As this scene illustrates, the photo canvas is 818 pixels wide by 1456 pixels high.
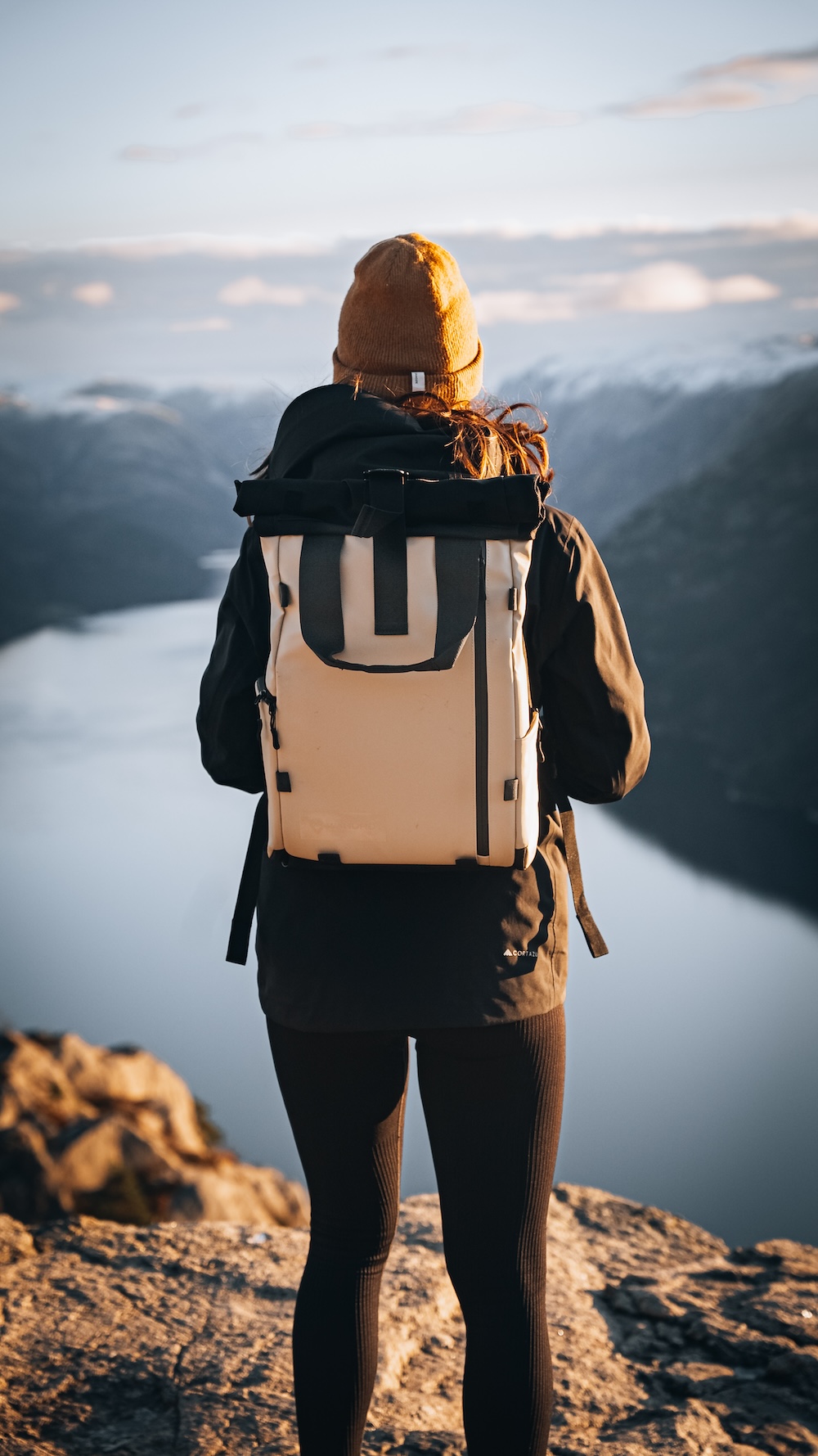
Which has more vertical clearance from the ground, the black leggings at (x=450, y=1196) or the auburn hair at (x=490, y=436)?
the auburn hair at (x=490, y=436)

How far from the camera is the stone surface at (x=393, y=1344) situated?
1204 millimetres

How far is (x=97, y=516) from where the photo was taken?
32.2 metres

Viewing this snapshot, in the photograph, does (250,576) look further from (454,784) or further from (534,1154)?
(534,1154)

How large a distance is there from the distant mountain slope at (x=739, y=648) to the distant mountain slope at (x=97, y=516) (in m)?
13.6

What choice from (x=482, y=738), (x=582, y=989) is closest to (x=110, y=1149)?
(x=482, y=738)

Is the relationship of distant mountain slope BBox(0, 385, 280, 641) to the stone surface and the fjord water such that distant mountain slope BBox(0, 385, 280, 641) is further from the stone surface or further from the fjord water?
the stone surface

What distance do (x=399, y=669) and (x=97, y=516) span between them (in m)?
33.4

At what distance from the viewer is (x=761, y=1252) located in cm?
176

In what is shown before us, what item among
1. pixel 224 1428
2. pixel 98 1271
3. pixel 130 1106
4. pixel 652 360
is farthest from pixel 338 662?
pixel 652 360

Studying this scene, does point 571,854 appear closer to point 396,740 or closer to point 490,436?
point 396,740

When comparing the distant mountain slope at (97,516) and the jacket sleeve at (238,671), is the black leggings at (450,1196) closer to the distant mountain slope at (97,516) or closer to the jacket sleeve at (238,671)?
the jacket sleeve at (238,671)

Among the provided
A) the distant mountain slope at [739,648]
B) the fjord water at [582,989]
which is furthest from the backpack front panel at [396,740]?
the distant mountain slope at [739,648]

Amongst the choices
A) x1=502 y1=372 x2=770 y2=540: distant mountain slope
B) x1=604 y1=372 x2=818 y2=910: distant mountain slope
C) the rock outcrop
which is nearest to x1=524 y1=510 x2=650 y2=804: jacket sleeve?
the rock outcrop

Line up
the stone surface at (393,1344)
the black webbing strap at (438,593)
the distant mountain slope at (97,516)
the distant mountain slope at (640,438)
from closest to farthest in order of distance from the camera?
1. the black webbing strap at (438,593)
2. the stone surface at (393,1344)
3. the distant mountain slope at (97,516)
4. the distant mountain slope at (640,438)
